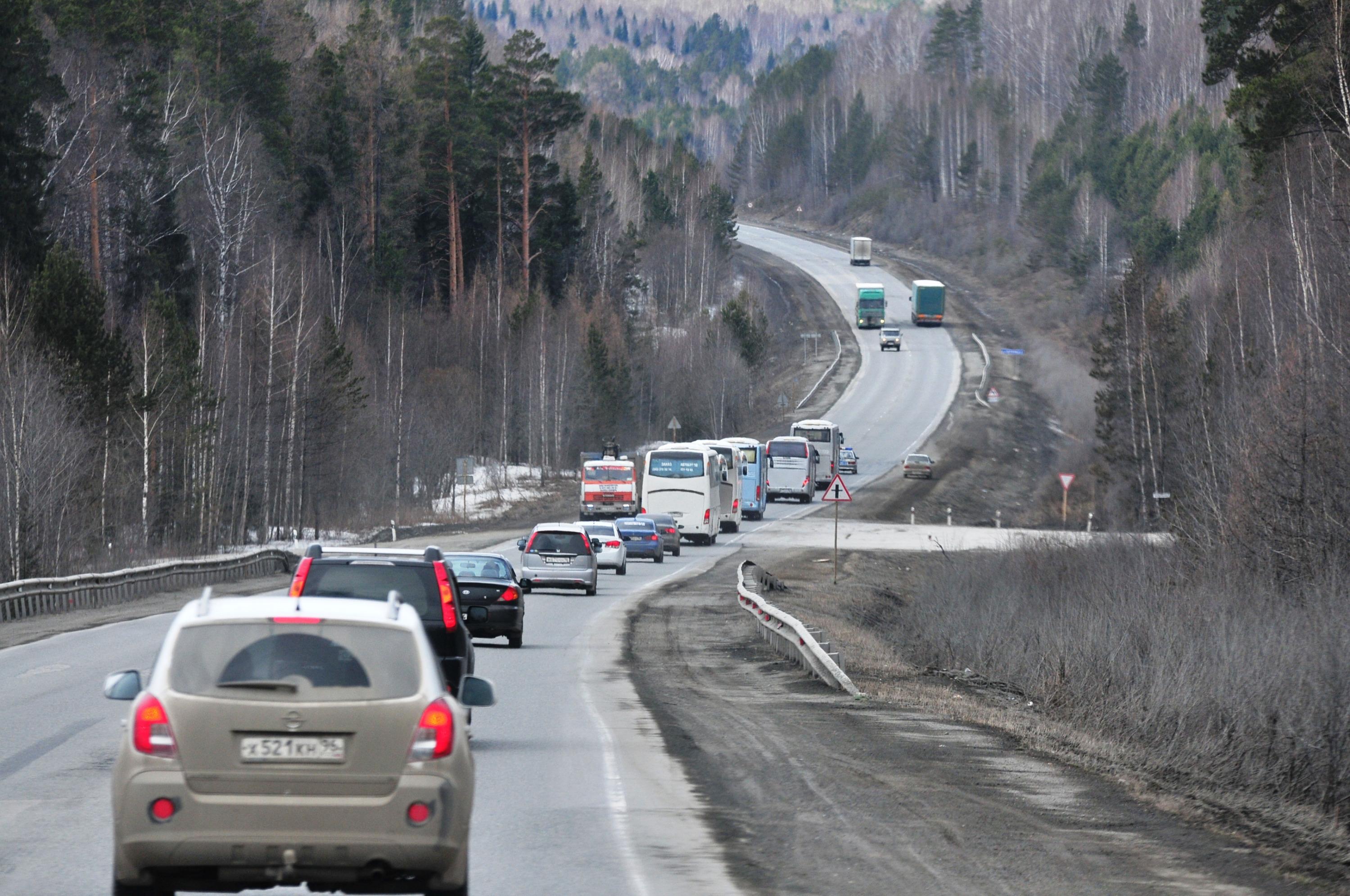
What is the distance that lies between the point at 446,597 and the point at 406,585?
1.27 ft

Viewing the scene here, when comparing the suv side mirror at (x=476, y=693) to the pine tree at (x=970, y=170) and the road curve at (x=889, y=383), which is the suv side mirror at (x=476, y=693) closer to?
the road curve at (x=889, y=383)

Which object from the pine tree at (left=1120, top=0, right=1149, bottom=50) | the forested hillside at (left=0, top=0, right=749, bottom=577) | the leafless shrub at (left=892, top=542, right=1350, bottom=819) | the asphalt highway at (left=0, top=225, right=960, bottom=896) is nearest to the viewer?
the asphalt highway at (left=0, top=225, right=960, bottom=896)

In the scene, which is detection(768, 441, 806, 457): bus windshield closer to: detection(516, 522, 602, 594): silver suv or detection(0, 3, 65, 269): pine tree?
detection(0, 3, 65, 269): pine tree

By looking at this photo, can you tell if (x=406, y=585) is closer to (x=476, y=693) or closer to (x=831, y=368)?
(x=476, y=693)

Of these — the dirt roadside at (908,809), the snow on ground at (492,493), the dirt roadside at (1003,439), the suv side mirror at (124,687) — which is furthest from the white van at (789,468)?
the suv side mirror at (124,687)

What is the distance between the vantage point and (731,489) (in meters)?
62.2

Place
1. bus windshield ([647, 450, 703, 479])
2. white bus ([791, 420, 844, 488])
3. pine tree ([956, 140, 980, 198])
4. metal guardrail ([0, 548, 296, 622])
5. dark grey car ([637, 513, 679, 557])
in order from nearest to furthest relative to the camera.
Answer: metal guardrail ([0, 548, 296, 622]) → dark grey car ([637, 513, 679, 557]) → bus windshield ([647, 450, 703, 479]) → white bus ([791, 420, 844, 488]) → pine tree ([956, 140, 980, 198])

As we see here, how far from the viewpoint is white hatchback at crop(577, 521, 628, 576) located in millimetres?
45938

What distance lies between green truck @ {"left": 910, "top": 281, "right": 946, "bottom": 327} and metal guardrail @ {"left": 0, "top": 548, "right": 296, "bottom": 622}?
87988 mm

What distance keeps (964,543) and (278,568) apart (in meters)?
25.0

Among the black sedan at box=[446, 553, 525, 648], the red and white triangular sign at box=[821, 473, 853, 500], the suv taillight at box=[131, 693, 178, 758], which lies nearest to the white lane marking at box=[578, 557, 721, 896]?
the suv taillight at box=[131, 693, 178, 758]

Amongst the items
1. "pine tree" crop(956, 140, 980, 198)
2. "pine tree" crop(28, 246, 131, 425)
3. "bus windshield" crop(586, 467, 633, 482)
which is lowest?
"bus windshield" crop(586, 467, 633, 482)

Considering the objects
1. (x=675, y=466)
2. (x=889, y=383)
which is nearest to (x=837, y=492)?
(x=675, y=466)

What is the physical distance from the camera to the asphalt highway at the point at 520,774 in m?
9.42
